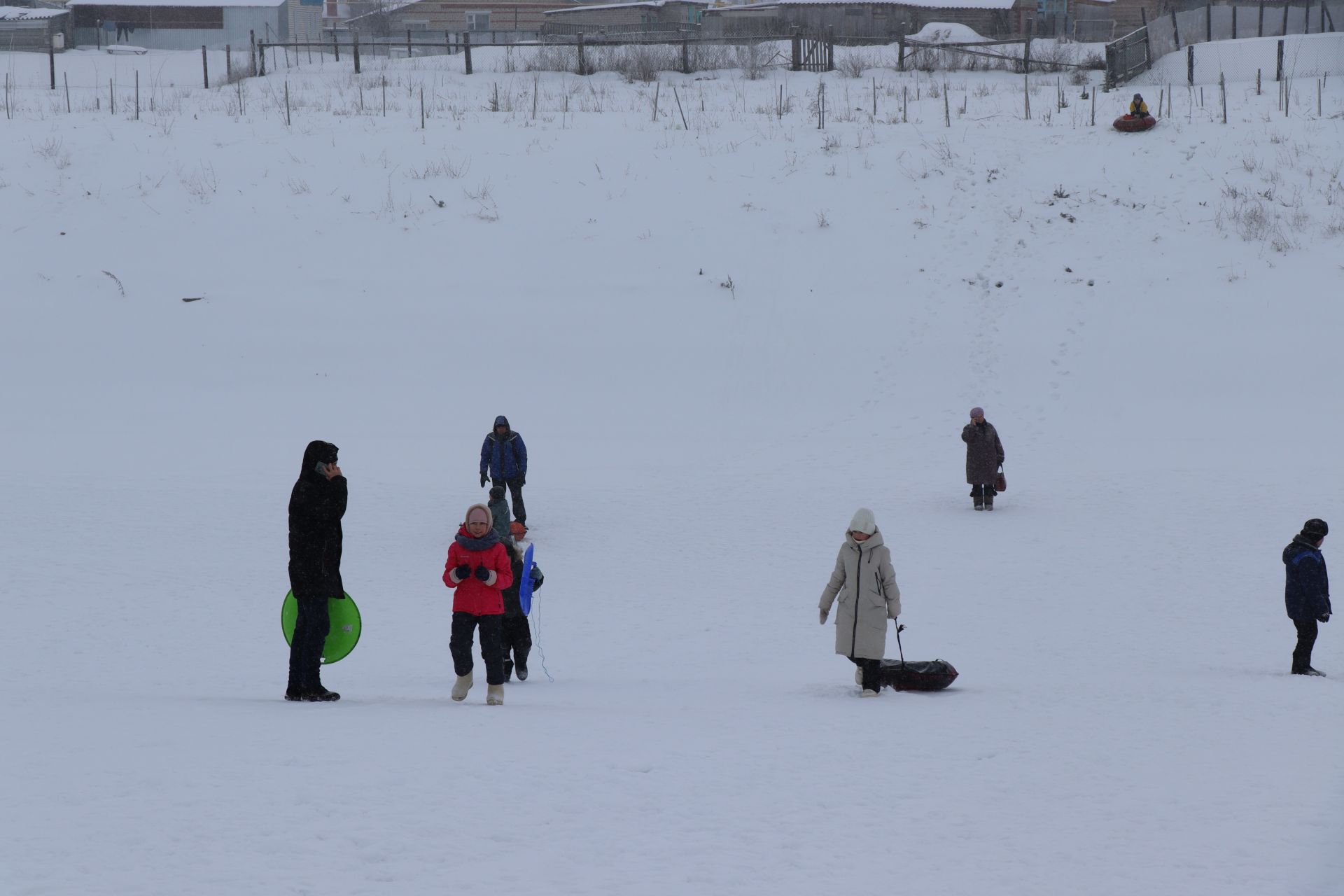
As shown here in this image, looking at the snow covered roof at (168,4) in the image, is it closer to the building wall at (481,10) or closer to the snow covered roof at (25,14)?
the snow covered roof at (25,14)

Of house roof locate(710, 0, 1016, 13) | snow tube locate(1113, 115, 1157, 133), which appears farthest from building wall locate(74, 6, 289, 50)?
snow tube locate(1113, 115, 1157, 133)

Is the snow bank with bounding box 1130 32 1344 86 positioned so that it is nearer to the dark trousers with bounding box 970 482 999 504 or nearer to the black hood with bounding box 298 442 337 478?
the dark trousers with bounding box 970 482 999 504

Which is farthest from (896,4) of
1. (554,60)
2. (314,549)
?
(314,549)

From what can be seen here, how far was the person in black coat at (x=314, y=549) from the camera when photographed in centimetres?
723

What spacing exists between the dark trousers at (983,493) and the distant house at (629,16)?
1535 inches

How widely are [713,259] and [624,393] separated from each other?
15.3 ft

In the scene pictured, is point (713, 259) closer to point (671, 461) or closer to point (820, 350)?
point (820, 350)

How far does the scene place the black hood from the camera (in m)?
7.21

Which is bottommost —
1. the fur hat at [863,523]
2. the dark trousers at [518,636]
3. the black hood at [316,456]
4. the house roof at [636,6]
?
the dark trousers at [518,636]

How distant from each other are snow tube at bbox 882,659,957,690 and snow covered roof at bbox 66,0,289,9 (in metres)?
48.5

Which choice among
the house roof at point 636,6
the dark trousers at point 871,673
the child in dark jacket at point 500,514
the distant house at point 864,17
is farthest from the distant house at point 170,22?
the dark trousers at point 871,673

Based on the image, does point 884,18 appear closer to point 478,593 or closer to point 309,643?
point 478,593

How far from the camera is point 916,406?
794 inches

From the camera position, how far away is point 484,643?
7789mm
